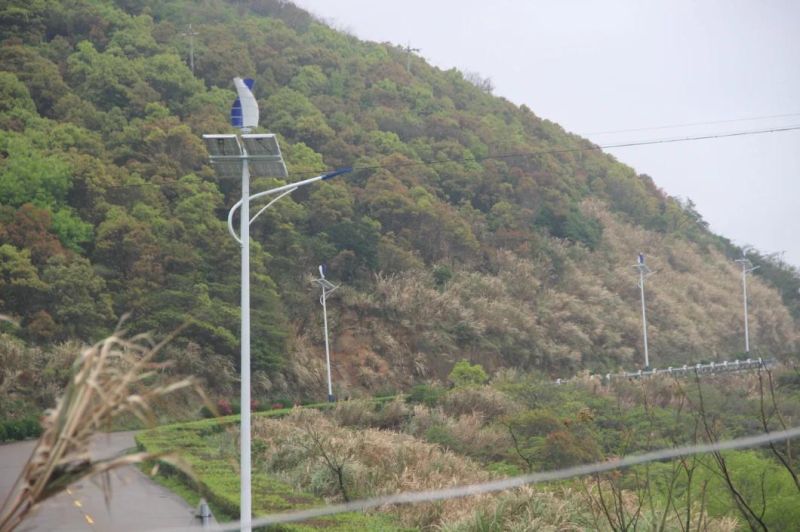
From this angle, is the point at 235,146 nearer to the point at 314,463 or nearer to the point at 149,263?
the point at 314,463

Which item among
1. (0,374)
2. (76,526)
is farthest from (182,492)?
(0,374)

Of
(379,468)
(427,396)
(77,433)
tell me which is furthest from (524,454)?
(77,433)

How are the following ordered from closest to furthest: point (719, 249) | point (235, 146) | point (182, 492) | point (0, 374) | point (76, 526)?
point (235, 146)
point (76, 526)
point (182, 492)
point (0, 374)
point (719, 249)

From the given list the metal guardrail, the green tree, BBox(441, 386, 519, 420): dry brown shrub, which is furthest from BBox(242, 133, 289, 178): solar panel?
the metal guardrail

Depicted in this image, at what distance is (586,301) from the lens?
1817 inches

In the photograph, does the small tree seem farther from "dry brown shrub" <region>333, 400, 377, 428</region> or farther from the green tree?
the green tree

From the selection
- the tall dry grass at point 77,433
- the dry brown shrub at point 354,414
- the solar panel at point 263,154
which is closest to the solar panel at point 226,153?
the solar panel at point 263,154

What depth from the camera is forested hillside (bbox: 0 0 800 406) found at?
31.9 m

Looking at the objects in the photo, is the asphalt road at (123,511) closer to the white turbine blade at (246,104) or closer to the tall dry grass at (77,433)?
the white turbine blade at (246,104)

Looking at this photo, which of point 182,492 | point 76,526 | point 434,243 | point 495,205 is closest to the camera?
point 76,526

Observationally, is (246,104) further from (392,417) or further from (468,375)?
(468,375)

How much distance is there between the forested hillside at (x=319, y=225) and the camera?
105 ft

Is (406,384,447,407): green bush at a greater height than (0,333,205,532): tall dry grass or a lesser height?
lesser

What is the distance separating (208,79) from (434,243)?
571 inches
